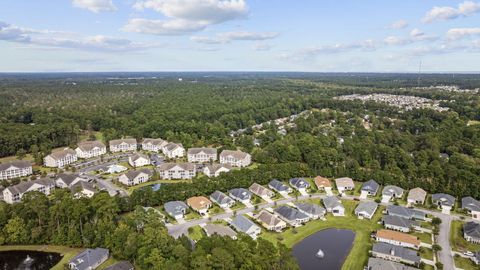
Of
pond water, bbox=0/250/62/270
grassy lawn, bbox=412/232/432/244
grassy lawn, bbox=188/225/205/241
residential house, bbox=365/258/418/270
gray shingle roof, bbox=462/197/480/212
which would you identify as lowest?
pond water, bbox=0/250/62/270

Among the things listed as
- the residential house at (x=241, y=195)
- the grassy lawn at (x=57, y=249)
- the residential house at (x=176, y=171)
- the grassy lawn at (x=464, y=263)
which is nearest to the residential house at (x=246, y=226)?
the residential house at (x=241, y=195)

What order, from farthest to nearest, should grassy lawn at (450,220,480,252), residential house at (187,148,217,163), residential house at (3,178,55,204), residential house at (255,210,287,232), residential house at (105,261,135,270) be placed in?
residential house at (187,148,217,163), residential house at (3,178,55,204), residential house at (255,210,287,232), grassy lawn at (450,220,480,252), residential house at (105,261,135,270)

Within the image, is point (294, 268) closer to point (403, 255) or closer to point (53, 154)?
point (403, 255)

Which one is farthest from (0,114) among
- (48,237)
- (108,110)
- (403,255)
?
(403,255)

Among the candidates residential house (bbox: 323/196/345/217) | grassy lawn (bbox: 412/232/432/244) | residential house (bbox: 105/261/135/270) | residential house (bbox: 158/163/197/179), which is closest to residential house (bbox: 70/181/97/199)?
residential house (bbox: 158/163/197/179)

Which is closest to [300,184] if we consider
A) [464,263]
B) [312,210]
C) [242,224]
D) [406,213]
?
[312,210]

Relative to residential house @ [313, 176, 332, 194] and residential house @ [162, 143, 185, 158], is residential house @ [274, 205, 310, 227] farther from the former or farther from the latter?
residential house @ [162, 143, 185, 158]
